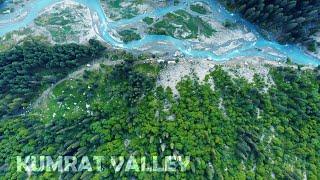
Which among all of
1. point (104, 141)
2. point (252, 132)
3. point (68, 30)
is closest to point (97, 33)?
point (68, 30)

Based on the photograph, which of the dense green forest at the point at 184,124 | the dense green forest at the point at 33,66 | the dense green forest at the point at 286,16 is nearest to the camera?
the dense green forest at the point at 184,124

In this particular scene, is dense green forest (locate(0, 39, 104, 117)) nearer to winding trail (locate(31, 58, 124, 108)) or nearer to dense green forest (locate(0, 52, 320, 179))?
winding trail (locate(31, 58, 124, 108))

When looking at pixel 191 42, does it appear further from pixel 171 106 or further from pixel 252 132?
pixel 252 132

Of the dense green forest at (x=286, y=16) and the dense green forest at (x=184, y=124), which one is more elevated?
the dense green forest at (x=286, y=16)

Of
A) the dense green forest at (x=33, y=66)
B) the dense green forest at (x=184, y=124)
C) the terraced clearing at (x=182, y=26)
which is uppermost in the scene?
the terraced clearing at (x=182, y=26)

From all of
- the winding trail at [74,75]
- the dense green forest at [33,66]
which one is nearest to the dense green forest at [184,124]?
the winding trail at [74,75]

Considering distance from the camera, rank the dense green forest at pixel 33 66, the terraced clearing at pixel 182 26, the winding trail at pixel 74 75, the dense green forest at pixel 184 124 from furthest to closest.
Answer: the terraced clearing at pixel 182 26, the winding trail at pixel 74 75, the dense green forest at pixel 33 66, the dense green forest at pixel 184 124

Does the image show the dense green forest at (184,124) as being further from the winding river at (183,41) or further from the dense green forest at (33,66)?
the winding river at (183,41)
